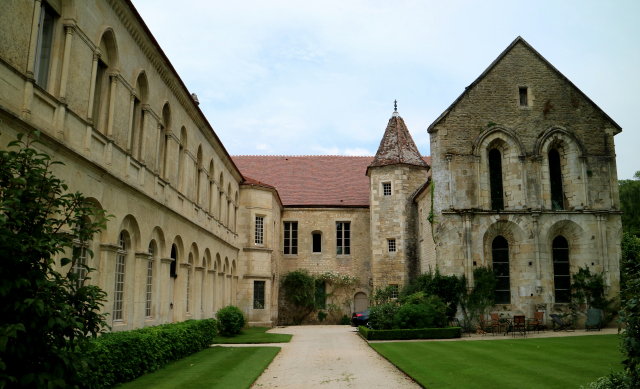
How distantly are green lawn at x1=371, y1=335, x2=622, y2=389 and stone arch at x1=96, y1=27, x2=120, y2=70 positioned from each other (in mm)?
10279

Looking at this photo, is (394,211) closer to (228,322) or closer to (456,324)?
(456,324)

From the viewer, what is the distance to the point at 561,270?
955 inches

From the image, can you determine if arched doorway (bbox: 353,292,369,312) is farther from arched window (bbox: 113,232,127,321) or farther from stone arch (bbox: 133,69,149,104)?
stone arch (bbox: 133,69,149,104)

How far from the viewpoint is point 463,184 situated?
24219mm

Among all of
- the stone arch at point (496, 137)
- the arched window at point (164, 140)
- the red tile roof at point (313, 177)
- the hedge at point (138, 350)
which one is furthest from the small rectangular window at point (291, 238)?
the arched window at point (164, 140)

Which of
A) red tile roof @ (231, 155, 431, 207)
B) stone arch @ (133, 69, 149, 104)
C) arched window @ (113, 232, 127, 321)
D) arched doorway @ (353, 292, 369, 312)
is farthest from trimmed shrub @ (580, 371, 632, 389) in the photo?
red tile roof @ (231, 155, 431, 207)

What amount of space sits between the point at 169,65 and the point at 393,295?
22047 millimetres

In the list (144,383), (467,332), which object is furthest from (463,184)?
(144,383)

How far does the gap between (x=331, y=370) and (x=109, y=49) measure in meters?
9.68

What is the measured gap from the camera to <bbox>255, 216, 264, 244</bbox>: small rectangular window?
31625 mm

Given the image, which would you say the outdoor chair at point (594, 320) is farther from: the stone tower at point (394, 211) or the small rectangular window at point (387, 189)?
the small rectangular window at point (387, 189)

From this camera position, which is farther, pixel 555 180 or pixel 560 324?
pixel 555 180

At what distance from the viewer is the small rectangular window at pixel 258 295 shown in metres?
30.8

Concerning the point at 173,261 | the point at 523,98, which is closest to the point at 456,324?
the point at 523,98
